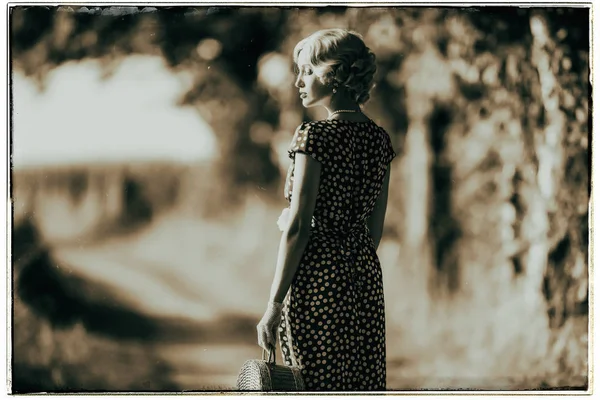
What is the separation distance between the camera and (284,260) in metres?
2.93

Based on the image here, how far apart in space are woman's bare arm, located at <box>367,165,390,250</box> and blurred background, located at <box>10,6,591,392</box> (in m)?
0.86

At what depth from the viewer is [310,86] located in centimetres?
312

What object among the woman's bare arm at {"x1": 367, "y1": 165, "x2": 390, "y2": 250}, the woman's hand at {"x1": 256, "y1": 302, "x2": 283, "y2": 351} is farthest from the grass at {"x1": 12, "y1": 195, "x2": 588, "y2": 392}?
the woman's hand at {"x1": 256, "y1": 302, "x2": 283, "y2": 351}

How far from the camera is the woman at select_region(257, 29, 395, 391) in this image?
2932 millimetres

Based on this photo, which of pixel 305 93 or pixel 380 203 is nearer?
pixel 305 93

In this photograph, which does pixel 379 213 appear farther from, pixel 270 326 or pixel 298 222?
pixel 270 326

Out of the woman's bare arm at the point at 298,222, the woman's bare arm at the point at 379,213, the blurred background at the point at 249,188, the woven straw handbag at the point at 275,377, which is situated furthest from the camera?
the blurred background at the point at 249,188

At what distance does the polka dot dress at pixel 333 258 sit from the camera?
2961 mm

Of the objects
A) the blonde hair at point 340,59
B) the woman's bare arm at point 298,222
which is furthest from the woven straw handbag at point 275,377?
the blonde hair at point 340,59

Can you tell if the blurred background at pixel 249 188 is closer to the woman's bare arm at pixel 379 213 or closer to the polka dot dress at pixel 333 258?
the woman's bare arm at pixel 379 213

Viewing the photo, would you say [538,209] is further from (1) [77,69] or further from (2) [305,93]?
(1) [77,69]

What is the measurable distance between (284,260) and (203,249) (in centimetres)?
134

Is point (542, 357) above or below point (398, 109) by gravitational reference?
below

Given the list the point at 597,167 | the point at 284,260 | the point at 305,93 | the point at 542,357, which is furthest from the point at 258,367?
the point at 597,167
